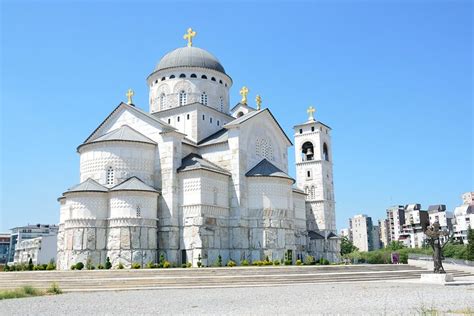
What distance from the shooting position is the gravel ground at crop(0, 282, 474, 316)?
12.8m

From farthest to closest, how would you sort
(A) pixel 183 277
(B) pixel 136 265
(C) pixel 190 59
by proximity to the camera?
1. (C) pixel 190 59
2. (B) pixel 136 265
3. (A) pixel 183 277

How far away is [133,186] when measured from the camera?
102 ft

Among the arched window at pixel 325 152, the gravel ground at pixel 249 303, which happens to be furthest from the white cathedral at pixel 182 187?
the gravel ground at pixel 249 303

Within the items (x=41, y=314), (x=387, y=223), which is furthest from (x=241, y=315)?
(x=387, y=223)

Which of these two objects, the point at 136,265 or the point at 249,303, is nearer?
Result: the point at 249,303

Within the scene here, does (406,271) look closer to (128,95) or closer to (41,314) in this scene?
(41,314)

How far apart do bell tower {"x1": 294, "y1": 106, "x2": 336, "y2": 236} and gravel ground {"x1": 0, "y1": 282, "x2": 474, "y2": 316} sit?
28352 mm

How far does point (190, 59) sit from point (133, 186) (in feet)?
47.6

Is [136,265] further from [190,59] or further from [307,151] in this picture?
[307,151]

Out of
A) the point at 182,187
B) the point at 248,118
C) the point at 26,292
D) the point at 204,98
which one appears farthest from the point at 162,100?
the point at 26,292

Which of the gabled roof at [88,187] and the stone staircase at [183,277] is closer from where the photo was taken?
the stone staircase at [183,277]

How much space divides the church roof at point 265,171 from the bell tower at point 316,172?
1341 centimetres

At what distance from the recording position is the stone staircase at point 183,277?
2164 cm

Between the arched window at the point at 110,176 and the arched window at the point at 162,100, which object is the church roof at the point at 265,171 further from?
the arched window at the point at 162,100
